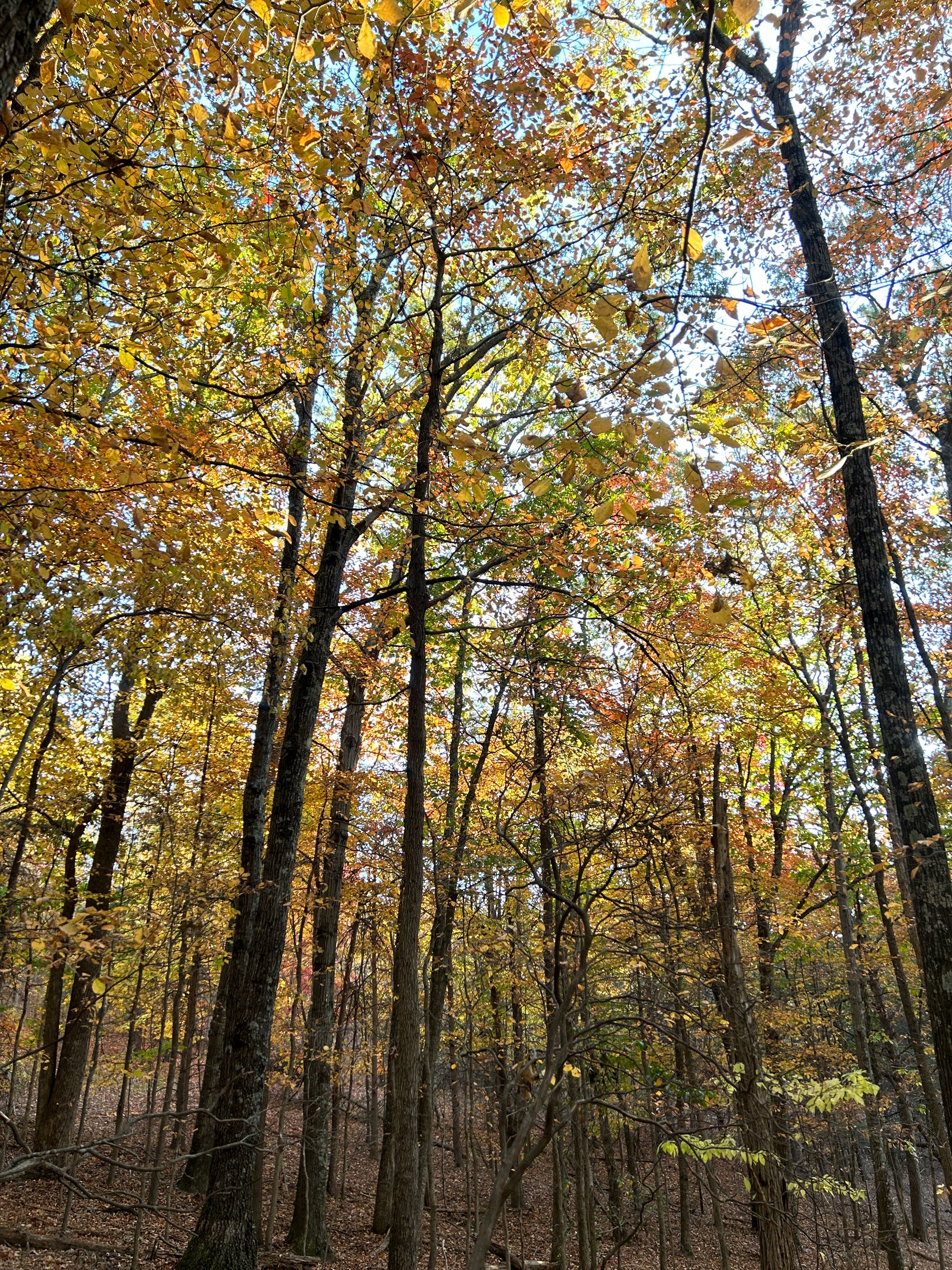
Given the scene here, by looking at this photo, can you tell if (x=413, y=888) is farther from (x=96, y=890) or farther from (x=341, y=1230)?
(x=341, y=1230)

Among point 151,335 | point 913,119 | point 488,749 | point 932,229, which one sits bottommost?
point 488,749

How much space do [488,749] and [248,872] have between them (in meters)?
4.16

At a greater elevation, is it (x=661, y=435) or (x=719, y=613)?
(x=661, y=435)

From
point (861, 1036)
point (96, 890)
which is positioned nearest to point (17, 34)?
point (96, 890)

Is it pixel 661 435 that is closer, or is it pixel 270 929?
pixel 661 435

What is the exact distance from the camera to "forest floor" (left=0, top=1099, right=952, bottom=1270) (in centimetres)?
684

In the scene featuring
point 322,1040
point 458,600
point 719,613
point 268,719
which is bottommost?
point 322,1040

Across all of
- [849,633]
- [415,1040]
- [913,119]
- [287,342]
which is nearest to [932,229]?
[913,119]

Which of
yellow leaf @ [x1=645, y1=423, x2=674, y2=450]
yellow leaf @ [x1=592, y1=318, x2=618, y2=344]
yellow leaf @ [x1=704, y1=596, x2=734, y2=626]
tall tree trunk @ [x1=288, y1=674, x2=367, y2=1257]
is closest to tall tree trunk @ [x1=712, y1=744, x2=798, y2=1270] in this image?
yellow leaf @ [x1=704, y1=596, x2=734, y2=626]

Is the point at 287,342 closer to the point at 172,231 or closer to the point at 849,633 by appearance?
the point at 172,231

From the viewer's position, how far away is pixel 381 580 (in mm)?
11422

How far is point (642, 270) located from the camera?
1556mm

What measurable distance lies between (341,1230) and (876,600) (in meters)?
11.5

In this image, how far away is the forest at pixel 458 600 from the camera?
3.51m
